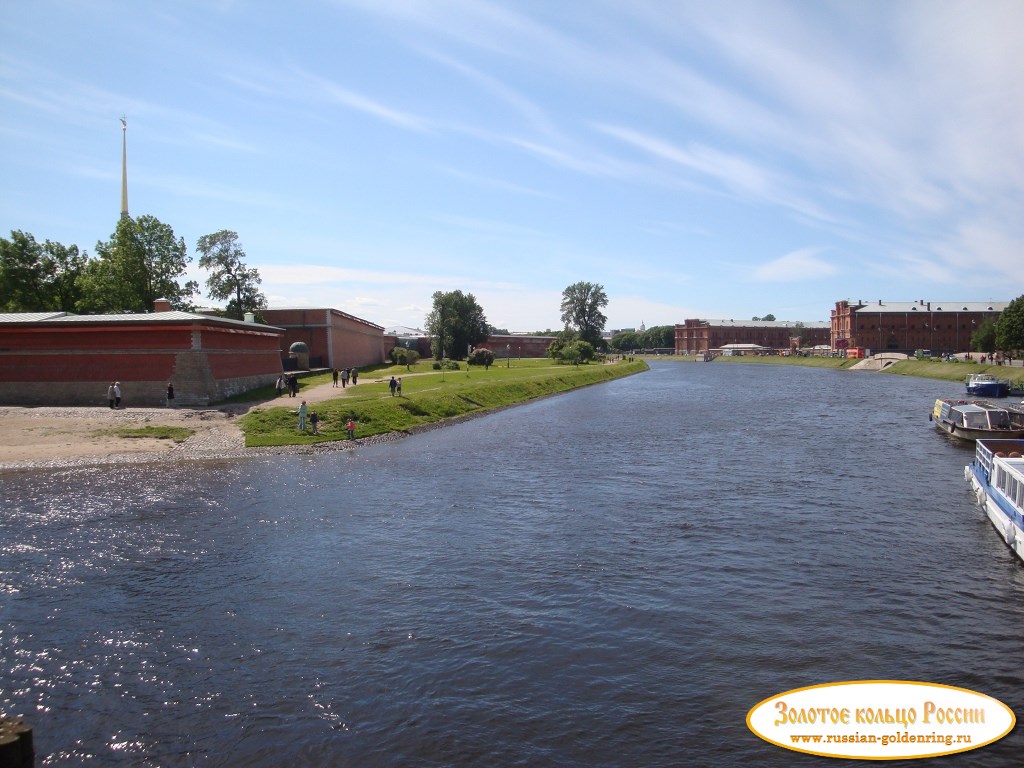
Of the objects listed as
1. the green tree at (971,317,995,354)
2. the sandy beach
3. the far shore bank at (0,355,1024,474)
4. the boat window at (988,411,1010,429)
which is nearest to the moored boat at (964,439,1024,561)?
the boat window at (988,411,1010,429)

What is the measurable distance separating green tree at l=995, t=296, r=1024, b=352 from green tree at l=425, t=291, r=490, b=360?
73.6m

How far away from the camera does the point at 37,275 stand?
219 feet

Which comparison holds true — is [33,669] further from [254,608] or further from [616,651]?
[616,651]

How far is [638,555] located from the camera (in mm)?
18812

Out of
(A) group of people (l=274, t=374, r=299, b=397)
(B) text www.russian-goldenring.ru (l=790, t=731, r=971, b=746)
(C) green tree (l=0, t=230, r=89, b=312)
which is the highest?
(C) green tree (l=0, t=230, r=89, b=312)

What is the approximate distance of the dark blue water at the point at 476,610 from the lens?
36.0ft

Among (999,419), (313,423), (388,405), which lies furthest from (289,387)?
(999,419)

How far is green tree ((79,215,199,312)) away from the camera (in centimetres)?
6344

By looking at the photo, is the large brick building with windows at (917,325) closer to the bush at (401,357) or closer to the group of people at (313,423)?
the bush at (401,357)

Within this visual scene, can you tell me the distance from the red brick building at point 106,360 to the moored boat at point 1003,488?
37.9 m

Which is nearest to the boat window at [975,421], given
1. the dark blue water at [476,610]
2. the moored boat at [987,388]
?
the dark blue water at [476,610]

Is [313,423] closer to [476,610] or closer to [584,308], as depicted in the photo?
[476,610]

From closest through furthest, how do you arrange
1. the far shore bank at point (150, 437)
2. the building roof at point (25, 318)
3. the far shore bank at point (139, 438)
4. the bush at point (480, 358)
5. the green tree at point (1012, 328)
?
1. the far shore bank at point (139, 438)
2. the far shore bank at point (150, 437)
3. the building roof at point (25, 318)
4. the green tree at point (1012, 328)
5. the bush at point (480, 358)

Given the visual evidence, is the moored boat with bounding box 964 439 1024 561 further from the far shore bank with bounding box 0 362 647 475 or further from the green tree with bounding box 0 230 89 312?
the green tree with bounding box 0 230 89 312
